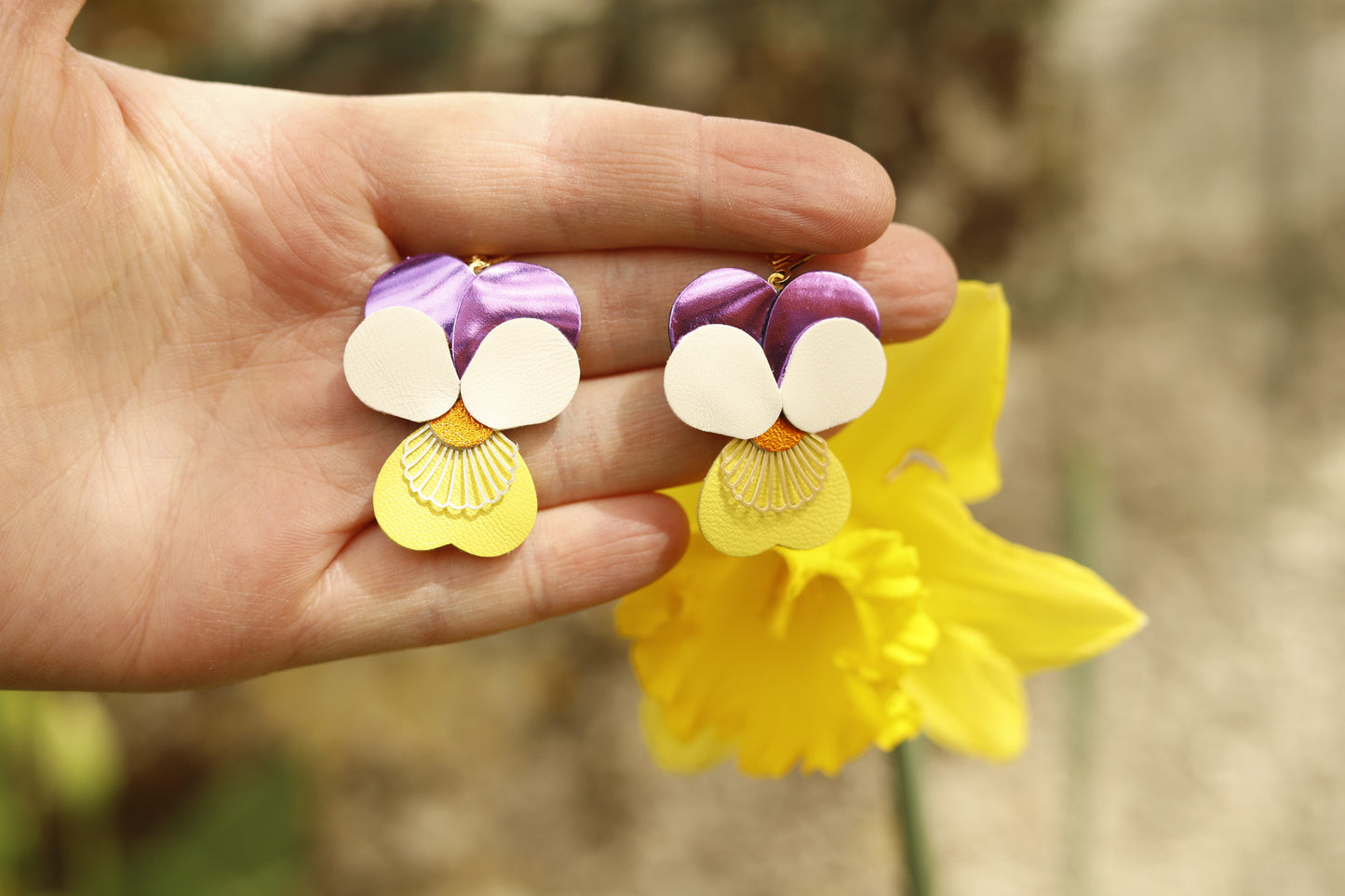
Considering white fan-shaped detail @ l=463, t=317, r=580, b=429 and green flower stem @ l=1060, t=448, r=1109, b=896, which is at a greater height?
white fan-shaped detail @ l=463, t=317, r=580, b=429

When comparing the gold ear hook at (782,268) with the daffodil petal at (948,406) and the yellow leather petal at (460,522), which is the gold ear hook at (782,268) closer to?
the daffodil petal at (948,406)

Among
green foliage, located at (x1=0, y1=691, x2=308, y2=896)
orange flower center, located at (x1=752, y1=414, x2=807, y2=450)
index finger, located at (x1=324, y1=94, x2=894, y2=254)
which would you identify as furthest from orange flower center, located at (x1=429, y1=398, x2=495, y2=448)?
green foliage, located at (x1=0, y1=691, x2=308, y2=896)

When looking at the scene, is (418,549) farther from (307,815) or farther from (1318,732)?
(1318,732)

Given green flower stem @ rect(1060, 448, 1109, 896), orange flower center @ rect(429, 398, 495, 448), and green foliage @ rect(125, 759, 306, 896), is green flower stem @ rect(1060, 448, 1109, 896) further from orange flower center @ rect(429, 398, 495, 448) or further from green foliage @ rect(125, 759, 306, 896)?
green foliage @ rect(125, 759, 306, 896)

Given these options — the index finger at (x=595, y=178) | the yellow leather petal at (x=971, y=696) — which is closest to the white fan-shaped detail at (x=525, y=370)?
the index finger at (x=595, y=178)

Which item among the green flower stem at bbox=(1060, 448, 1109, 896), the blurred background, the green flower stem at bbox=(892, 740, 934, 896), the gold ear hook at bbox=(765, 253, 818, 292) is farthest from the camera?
the blurred background

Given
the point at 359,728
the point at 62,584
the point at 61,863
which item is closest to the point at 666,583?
the point at 62,584

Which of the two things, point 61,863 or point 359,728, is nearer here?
point 61,863
